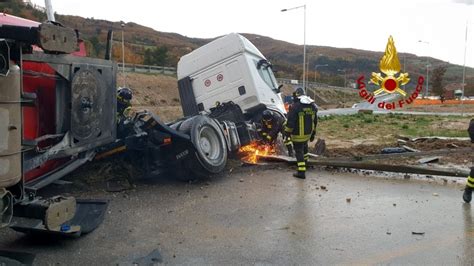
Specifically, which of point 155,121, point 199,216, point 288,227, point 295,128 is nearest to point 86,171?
point 155,121

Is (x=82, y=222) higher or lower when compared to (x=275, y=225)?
higher

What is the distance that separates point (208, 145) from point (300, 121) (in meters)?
1.68

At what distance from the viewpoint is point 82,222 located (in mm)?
4688

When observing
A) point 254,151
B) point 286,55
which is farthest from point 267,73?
point 286,55

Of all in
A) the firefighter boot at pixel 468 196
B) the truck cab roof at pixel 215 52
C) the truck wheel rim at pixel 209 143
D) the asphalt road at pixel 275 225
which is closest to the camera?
the asphalt road at pixel 275 225

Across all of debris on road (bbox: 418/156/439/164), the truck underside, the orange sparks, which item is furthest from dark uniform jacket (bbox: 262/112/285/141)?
debris on road (bbox: 418/156/439/164)

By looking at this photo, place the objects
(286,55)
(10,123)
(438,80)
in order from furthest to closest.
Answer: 1. (286,55)
2. (438,80)
3. (10,123)

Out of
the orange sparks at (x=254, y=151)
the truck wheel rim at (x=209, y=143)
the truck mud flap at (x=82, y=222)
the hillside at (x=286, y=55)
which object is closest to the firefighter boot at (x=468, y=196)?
the truck wheel rim at (x=209, y=143)

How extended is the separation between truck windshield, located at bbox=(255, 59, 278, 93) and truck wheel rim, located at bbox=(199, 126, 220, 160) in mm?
2908

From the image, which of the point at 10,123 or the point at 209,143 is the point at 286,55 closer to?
the point at 209,143

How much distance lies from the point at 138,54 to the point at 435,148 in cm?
5211

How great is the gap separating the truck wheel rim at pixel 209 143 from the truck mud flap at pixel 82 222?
8.14 ft

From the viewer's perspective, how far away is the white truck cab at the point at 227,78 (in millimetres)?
9633

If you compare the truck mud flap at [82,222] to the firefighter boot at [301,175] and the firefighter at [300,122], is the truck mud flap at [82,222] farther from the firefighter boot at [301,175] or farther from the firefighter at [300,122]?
the firefighter at [300,122]
